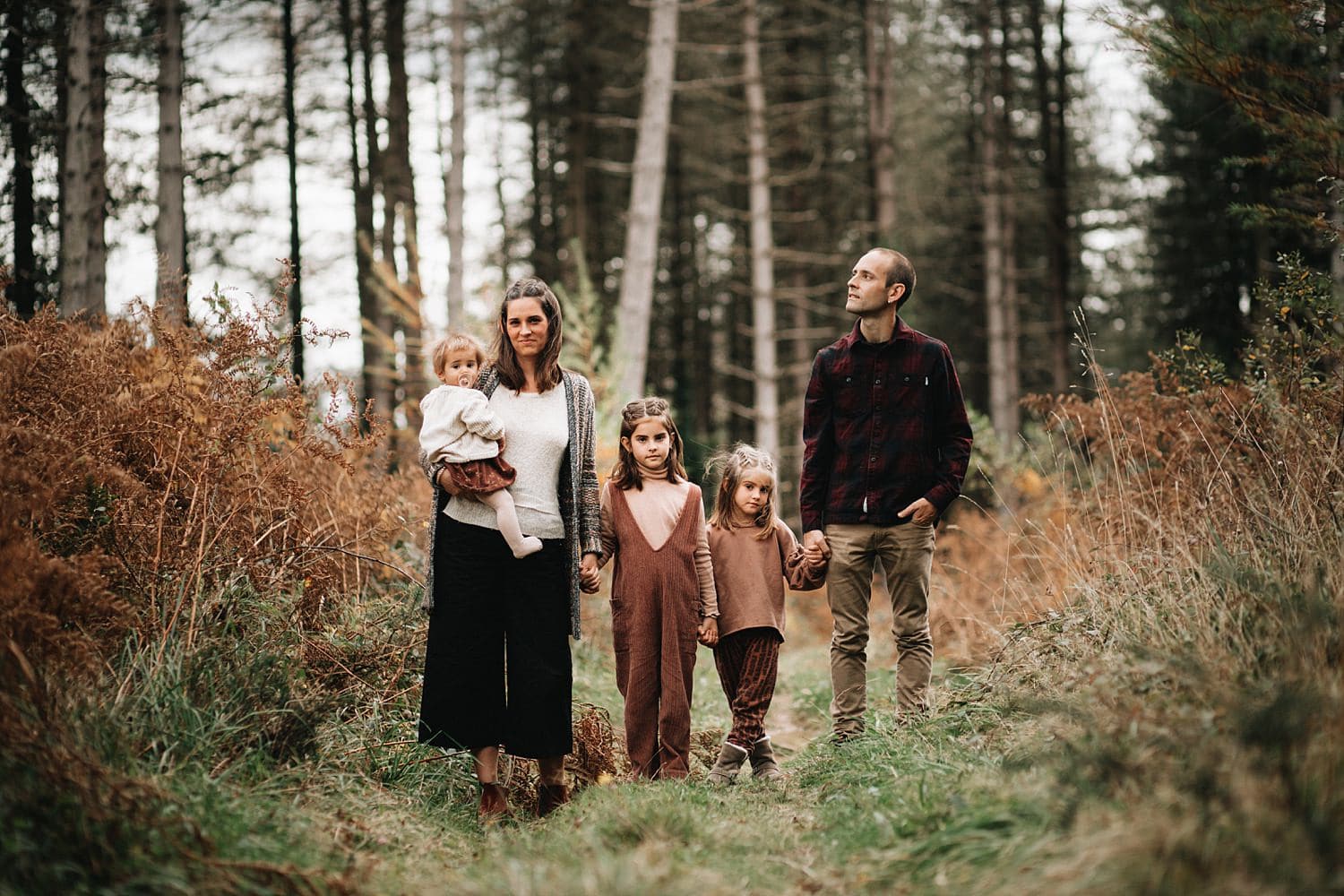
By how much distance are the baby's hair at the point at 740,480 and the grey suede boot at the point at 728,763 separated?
3.43ft

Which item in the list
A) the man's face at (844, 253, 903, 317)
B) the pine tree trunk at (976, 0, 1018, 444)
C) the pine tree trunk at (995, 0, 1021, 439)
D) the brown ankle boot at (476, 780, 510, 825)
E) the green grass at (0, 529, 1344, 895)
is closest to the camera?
the green grass at (0, 529, 1344, 895)

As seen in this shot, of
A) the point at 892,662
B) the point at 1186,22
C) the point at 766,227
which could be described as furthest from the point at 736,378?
the point at 1186,22

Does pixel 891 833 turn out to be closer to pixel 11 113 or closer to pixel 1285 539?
pixel 1285 539

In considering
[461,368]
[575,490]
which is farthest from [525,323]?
[575,490]

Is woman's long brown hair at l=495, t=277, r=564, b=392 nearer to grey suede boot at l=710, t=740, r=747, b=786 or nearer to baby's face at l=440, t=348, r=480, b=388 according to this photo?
baby's face at l=440, t=348, r=480, b=388

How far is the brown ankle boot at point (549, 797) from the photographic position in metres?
4.21

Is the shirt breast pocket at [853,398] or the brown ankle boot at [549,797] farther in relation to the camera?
the shirt breast pocket at [853,398]

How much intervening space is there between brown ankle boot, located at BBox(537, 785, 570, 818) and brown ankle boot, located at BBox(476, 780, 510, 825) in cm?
16

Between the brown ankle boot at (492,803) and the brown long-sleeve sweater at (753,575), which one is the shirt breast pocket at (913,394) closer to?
the brown long-sleeve sweater at (753,575)

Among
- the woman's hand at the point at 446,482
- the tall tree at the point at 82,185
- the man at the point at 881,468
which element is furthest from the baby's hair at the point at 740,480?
the tall tree at the point at 82,185

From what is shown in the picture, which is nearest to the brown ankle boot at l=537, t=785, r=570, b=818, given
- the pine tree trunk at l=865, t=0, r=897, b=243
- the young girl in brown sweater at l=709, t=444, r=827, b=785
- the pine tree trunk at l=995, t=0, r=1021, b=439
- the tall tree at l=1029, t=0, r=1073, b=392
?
the young girl in brown sweater at l=709, t=444, r=827, b=785

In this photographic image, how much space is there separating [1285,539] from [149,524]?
16.7 feet

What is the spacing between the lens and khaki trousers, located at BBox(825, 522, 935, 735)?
475 centimetres

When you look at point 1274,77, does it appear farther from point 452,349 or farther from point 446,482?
point 446,482
